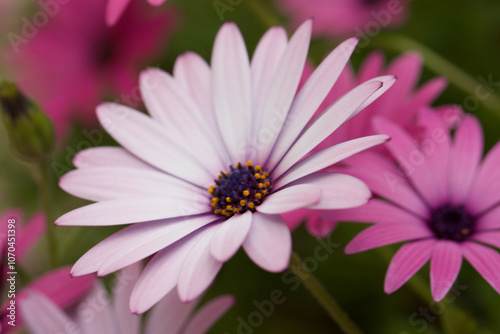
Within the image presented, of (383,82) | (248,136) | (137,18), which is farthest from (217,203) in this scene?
(137,18)

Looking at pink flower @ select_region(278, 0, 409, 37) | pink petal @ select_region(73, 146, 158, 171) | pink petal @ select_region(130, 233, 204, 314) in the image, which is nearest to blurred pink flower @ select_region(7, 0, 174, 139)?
pink flower @ select_region(278, 0, 409, 37)

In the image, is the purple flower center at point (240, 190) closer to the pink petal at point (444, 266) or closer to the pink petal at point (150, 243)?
the pink petal at point (150, 243)

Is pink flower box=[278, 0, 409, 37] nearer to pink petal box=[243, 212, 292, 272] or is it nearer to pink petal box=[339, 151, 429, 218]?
pink petal box=[339, 151, 429, 218]

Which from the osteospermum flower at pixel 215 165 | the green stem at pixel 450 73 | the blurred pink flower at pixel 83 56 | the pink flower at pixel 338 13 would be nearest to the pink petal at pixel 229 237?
the osteospermum flower at pixel 215 165

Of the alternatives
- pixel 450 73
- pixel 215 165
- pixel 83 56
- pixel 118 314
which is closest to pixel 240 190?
pixel 215 165

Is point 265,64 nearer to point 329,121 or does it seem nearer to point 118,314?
point 329,121

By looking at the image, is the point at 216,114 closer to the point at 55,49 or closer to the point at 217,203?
the point at 217,203
